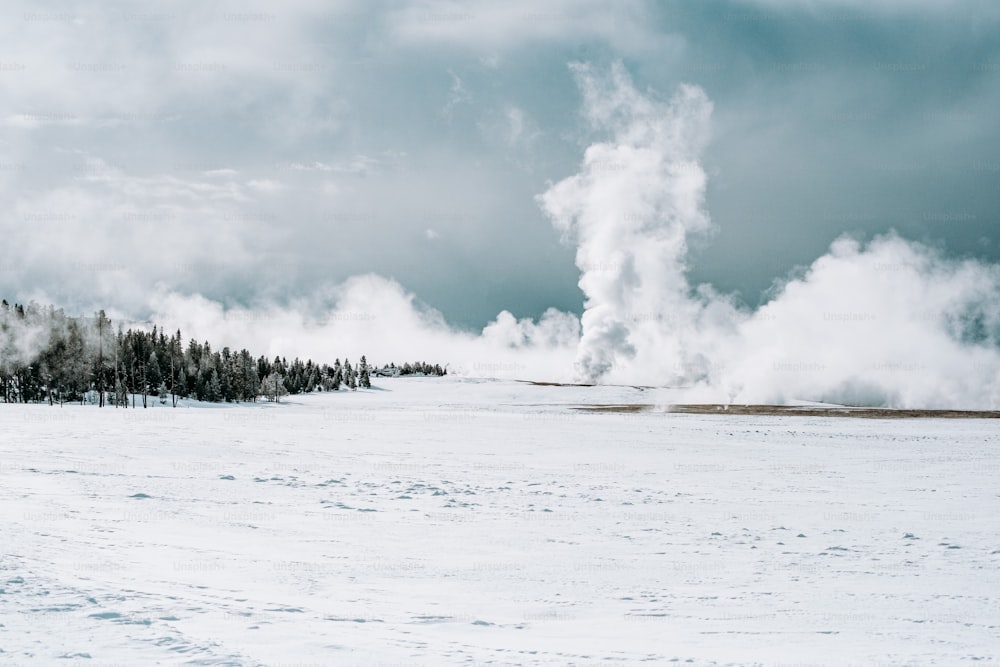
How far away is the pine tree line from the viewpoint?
9256 cm

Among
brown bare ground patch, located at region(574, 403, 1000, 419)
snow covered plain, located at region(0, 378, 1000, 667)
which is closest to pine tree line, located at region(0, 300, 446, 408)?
brown bare ground patch, located at region(574, 403, 1000, 419)

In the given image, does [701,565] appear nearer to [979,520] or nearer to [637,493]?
[637,493]

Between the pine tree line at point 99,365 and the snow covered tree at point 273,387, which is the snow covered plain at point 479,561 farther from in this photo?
the snow covered tree at point 273,387

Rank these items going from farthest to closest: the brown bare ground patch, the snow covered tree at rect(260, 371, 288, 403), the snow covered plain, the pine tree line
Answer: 1. the snow covered tree at rect(260, 371, 288, 403)
2. the pine tree line
3. the brown bare ground patch
4. the snow covered plain

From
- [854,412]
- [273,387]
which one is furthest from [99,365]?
[854,412]

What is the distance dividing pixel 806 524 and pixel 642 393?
376ft

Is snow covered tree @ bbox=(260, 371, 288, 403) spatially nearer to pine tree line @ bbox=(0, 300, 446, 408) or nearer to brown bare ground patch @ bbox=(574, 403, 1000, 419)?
pine tree line @ bbox=(0, 300, 446, 408)

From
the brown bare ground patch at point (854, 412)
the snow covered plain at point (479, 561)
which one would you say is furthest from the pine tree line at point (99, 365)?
the snow covered plain at point (479, 561)

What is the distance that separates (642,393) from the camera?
5022 inches

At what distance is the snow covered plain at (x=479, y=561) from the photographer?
7.51 m

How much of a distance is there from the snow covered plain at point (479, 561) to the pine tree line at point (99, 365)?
261ft

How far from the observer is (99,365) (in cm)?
9612

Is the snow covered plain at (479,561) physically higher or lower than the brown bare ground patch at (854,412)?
higher

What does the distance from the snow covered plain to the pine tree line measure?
3132 inches
